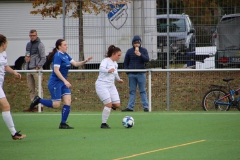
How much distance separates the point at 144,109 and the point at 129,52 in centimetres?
172

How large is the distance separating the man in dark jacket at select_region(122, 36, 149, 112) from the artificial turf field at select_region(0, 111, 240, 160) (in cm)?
160

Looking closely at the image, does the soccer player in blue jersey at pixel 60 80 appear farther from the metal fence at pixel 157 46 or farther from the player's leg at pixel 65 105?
the metal fence at pixel 157 46

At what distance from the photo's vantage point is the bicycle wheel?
1969cm

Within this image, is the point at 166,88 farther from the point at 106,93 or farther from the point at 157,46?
the point at 106,93

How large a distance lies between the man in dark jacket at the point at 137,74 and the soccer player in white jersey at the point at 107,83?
4504mm

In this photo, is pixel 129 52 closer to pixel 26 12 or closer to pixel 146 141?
pixel 146 141

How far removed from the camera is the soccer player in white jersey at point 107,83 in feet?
47.4

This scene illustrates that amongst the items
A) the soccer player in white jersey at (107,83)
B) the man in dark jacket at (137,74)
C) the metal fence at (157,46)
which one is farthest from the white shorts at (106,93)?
the metal fence at (157,46)

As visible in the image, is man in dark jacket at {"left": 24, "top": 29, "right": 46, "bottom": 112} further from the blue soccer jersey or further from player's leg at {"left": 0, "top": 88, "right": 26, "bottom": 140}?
player's leg at {"left": 0, "top": 88, "right": 26, "bottom": 140}

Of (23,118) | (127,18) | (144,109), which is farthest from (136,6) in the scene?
(23,118)

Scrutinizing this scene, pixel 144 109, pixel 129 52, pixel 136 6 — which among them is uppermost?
pixel 136 6

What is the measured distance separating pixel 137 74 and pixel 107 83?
4.94m

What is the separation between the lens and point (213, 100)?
19.8m

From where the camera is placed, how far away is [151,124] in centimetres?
1559
